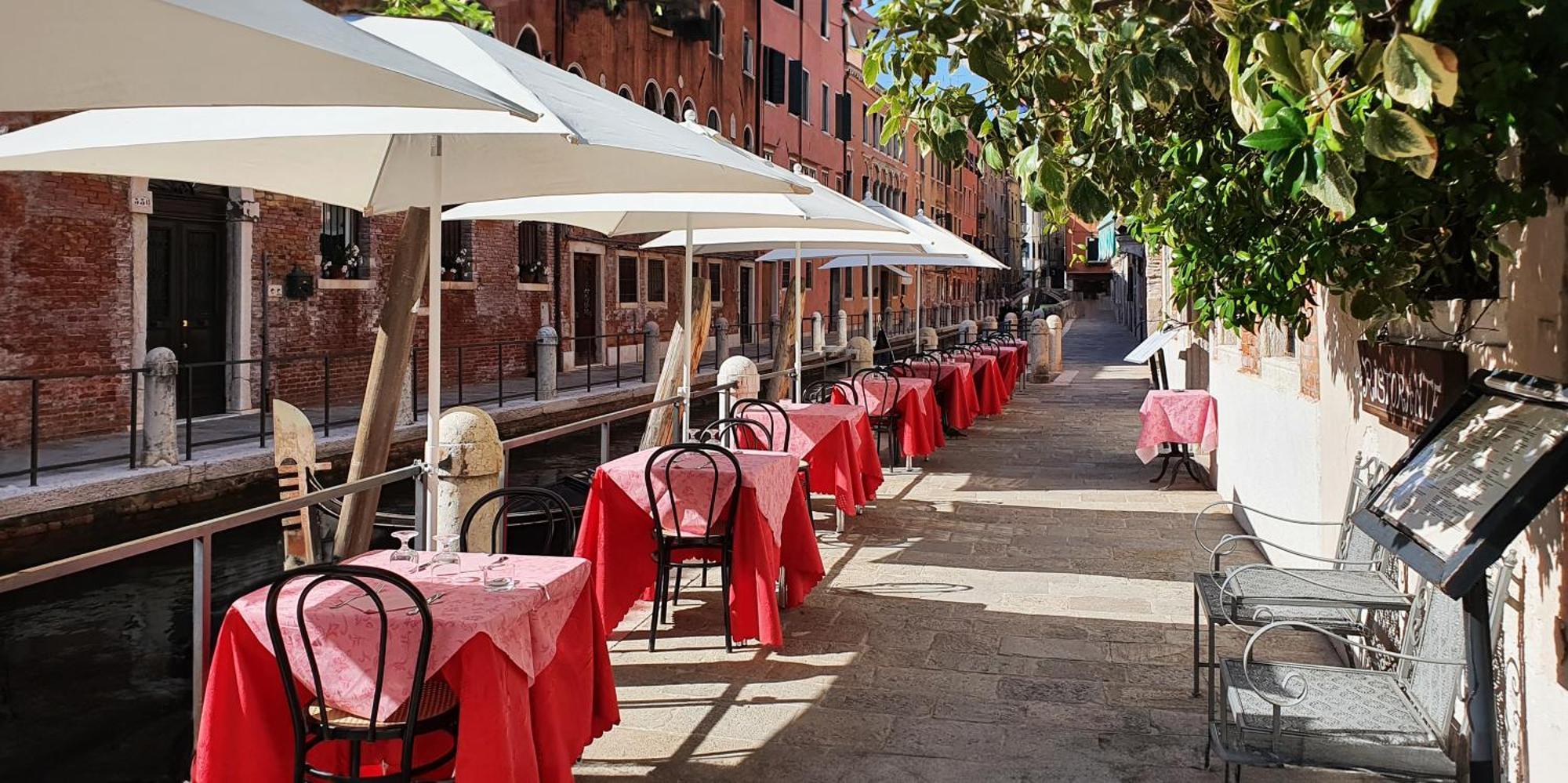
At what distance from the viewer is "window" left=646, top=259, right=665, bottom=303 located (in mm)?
27672

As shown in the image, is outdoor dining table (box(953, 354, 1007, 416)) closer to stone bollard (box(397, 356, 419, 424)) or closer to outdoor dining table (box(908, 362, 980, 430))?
outdoor dining table (box(908, 362, 980, 430))

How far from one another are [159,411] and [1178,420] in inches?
328

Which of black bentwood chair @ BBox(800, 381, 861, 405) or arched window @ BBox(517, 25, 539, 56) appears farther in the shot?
arched window @ BBox(517, 25, 539, 56)

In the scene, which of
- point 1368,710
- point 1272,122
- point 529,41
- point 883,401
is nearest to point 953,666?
point 1368,710

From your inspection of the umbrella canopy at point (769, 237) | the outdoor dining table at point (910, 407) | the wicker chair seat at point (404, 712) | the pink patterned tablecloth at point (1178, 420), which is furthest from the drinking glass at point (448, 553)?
the pink patterned tablecloth at point (1178, 420)

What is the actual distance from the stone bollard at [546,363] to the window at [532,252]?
505 centimetres

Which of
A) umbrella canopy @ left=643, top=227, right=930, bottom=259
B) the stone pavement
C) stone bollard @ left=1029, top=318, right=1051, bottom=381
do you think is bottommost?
the stone pavement

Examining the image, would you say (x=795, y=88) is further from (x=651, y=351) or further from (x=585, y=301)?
(x=651, y=351)

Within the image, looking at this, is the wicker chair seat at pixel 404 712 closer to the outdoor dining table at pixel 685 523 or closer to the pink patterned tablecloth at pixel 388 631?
the pink patterned tablecloth at pixel 388 631

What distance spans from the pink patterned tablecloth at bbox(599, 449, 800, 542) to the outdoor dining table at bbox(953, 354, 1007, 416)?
905 cm

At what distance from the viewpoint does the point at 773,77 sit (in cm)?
3522

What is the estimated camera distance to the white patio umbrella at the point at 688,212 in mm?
6270

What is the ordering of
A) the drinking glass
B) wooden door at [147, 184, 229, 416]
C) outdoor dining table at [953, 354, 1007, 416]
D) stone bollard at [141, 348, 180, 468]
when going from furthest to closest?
1. outdoor dining table at [953, 354, 1007, 416]
2. wooden door at [147, 184, 229, 416]
3. stone bollard at [141, 348, 180, 468]
4. the drinking glass

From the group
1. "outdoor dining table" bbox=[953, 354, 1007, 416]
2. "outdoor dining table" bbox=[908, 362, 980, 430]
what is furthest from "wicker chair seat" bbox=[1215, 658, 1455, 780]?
"outdoor dining table" bbox=[953, 354, 1007, 416]
